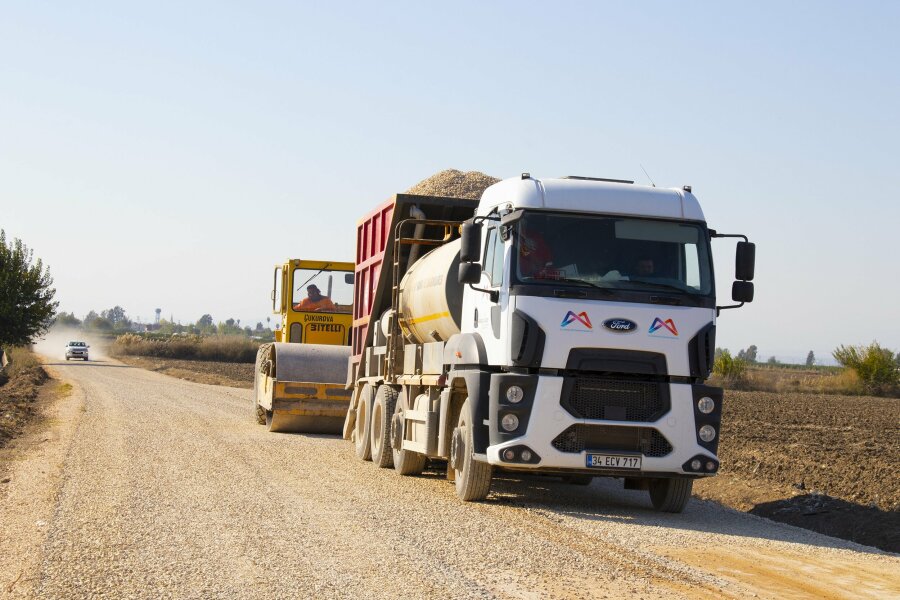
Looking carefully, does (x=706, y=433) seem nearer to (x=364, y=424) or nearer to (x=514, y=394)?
(x=514, y=394)

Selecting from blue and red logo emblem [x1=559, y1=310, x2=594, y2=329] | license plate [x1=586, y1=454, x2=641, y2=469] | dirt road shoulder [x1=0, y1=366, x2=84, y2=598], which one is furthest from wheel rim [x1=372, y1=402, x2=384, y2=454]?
blue and red logo emblem [x1=559, y1=310, x2=594, y2=329]

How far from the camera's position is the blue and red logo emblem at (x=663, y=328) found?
1089 centimetres

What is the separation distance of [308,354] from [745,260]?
1085 cm

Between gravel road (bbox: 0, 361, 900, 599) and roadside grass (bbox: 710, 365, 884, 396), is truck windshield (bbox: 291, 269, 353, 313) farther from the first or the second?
roadside grass (bbox: 710, 365, 884, 396)

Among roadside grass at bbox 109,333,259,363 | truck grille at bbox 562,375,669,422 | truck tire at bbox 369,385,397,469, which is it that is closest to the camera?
truck grille at bbox 562,375,669,422

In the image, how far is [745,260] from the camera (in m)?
11.1

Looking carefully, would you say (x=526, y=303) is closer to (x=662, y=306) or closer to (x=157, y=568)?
(x=662, y=306)

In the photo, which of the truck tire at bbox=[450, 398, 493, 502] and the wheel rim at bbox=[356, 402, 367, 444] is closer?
the truck tire at bbox=[450, 398, 493, 502]

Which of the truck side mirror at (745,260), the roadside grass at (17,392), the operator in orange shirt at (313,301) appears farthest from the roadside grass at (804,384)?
the truck side mirror at (745,260)

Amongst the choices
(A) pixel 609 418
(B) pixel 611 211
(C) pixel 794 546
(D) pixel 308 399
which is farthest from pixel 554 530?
(D) pixel 308 399

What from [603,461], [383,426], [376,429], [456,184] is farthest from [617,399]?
[456,184]

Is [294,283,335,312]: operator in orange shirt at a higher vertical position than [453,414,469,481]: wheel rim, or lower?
higher

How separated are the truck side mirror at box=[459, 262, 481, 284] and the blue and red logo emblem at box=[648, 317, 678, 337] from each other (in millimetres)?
1838

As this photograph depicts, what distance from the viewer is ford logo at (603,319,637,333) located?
426 inches
